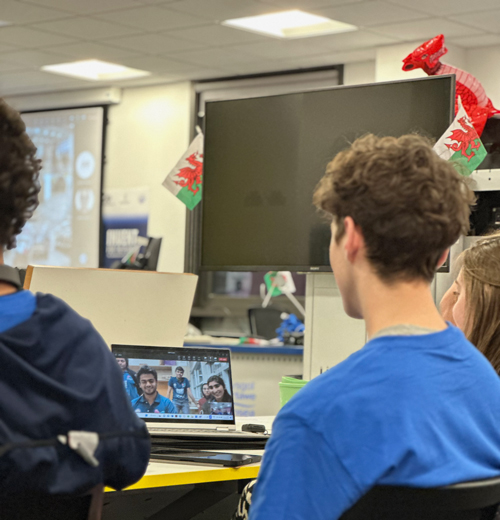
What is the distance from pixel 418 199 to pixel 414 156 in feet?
0.22

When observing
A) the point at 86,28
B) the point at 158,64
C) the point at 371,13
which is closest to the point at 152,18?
the point at 86,28

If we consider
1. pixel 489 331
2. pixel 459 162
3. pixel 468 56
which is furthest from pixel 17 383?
pixel 468 56

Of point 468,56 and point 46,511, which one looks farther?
point 468,56

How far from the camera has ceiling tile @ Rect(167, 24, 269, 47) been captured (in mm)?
6074

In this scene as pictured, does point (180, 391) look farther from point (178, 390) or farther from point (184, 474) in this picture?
point (184, 474)

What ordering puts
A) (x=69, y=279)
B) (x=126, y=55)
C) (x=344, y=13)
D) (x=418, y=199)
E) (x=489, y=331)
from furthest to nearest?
(x=126, y=55)
(x=344, y=13)
(x=69, y=279)
(x=489, y=331)
(x=418, y=199)

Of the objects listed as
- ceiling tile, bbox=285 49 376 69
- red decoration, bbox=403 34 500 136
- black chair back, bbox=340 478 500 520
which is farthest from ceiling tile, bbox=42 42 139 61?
black chair back, bbox=340 478 500 520

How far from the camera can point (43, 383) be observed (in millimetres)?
1074

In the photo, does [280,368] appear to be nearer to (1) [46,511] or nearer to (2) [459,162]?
(2) [459,162]

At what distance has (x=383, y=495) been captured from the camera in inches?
43.0

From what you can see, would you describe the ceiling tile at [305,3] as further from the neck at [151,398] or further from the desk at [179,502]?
the neck at [151,398]

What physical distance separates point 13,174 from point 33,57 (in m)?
6.36

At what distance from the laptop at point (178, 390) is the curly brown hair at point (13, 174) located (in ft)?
3.25

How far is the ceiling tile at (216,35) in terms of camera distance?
607cm
